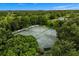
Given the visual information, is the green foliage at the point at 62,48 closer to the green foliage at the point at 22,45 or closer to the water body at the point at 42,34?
the water body at the point at 42,34

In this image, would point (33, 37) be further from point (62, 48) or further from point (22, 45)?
point (62, 48)

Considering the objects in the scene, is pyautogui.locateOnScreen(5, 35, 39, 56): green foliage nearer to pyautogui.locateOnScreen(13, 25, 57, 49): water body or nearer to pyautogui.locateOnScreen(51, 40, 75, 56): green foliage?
pyautogui.locateOnScreen(13, 25, 57, 49): water body

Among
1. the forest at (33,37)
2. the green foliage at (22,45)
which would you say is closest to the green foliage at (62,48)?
the forest at (33,37)

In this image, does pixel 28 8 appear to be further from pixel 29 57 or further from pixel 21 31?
pixel 29 57

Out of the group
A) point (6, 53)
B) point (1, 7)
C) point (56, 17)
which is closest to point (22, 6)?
point (1, 7)

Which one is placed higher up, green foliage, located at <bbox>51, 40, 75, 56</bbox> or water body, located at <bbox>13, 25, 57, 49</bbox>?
water body, located at <bbox>13, 25, 57, 49</bbox>

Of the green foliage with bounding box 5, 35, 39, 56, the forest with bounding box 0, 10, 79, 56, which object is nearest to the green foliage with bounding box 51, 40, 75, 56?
the forest with bounding box 0, 10, 79, 56
